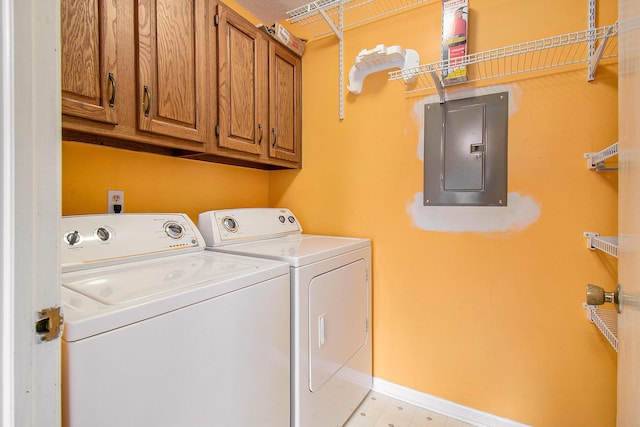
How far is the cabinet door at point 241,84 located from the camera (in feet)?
4.85

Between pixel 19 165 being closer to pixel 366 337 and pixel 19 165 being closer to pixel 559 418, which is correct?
pixel 366 337

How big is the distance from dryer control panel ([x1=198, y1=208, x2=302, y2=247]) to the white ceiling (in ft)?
4.11

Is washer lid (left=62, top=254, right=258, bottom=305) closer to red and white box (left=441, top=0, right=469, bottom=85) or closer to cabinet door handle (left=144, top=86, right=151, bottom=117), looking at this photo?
cabinet door handle (left=144, top=86, right=151, bottom=117)

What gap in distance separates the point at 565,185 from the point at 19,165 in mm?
1906

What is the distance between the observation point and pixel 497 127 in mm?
1510

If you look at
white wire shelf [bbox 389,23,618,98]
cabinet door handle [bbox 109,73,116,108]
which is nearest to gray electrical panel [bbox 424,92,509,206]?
white wire shelf [bbox 389,23,618,98]

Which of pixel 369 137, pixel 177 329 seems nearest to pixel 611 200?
pixel 369 137

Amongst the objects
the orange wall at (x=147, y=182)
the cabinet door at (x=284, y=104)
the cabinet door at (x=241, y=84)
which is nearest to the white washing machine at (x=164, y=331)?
the orange wall at (x=147, y=182)

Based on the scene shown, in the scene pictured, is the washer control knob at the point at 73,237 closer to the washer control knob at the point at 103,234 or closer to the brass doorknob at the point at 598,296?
the washer control knob at the point at 103,234

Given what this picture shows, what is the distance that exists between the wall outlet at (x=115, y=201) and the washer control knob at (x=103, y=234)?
0.97 ft

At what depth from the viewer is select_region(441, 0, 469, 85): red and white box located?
1493 mm

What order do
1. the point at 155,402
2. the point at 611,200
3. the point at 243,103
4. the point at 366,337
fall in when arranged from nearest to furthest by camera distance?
the point at 155,402 → the point at 611,200 → the point at 243,103 → the point at 366,337

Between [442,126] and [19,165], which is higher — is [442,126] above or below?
above

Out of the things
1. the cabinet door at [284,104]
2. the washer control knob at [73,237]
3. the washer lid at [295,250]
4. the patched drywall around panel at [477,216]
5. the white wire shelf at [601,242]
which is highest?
the cabinet door at [284,104]
